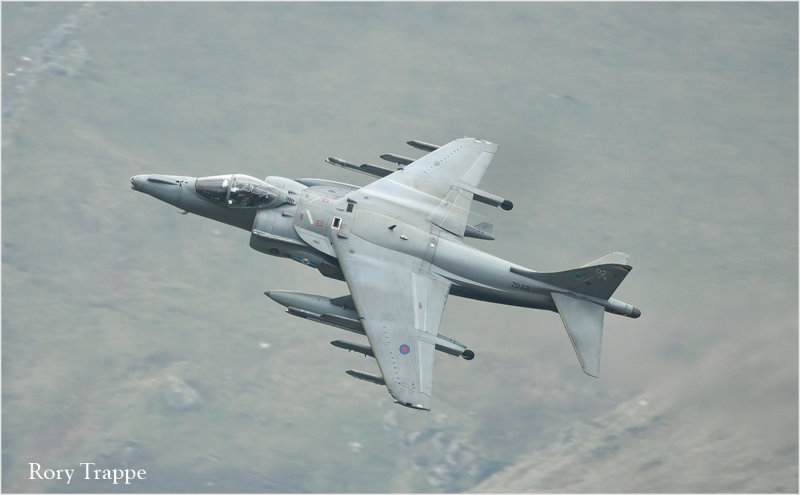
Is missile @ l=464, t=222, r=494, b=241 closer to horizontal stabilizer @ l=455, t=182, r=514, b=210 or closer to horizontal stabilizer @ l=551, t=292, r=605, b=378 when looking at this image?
horizontal stabilizer @ l=455, t=182, r=514, b=210

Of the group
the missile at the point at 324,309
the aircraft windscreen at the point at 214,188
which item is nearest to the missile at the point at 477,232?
the missile at the point at 324,309

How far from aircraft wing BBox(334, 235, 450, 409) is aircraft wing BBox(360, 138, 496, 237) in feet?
10.8

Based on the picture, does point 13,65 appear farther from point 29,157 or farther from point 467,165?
point 467,165

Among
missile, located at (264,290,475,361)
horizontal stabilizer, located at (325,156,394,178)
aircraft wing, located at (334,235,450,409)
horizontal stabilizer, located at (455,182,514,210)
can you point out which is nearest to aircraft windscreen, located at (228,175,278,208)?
aircraft wing, located at (334,235,450,409)

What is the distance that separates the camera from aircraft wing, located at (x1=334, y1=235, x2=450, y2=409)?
43188mm

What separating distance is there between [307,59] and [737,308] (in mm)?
62239

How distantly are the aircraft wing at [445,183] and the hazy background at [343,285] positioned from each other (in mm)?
44997

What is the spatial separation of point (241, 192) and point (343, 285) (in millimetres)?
64861

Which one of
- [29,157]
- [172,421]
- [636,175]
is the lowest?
[172,421]

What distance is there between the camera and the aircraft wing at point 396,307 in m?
43.2

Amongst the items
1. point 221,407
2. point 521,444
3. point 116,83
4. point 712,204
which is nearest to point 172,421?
point 221,407

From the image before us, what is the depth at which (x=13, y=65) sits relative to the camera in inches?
5330

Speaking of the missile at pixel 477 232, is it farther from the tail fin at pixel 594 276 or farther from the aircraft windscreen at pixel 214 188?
the aircraft windscreen at pixel 214 188

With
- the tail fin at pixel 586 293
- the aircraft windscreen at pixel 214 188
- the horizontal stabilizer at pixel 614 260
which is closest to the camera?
the tail fin at pixel 586 293
